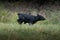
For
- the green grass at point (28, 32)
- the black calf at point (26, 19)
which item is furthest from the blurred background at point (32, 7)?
the green grass at point (28, 32)

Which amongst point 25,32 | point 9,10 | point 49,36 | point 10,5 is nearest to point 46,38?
point 49,36

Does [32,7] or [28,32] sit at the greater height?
[32,7]

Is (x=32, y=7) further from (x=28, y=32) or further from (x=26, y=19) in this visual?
(x=28, y=32)

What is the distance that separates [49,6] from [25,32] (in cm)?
364

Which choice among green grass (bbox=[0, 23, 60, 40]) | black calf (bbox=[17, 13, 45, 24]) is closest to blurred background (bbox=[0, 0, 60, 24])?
black calf (bbox=[17, 13, 45, 24])

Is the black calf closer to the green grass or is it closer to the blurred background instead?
the blurred background

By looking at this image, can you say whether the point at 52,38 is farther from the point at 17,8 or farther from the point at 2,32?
the point at 17,8

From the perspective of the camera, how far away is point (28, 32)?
3.44m

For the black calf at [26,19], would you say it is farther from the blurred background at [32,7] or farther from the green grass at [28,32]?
the green grass at [28,32]

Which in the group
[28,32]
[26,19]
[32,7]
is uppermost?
[32,7]

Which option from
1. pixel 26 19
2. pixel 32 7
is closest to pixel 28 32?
pixel 26 19

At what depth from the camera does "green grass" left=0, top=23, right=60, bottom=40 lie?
3.43 m

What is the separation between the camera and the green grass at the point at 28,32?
3.43 meters

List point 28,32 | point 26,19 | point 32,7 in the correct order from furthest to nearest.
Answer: point 32,7 → point 26,19 → point 28,32
